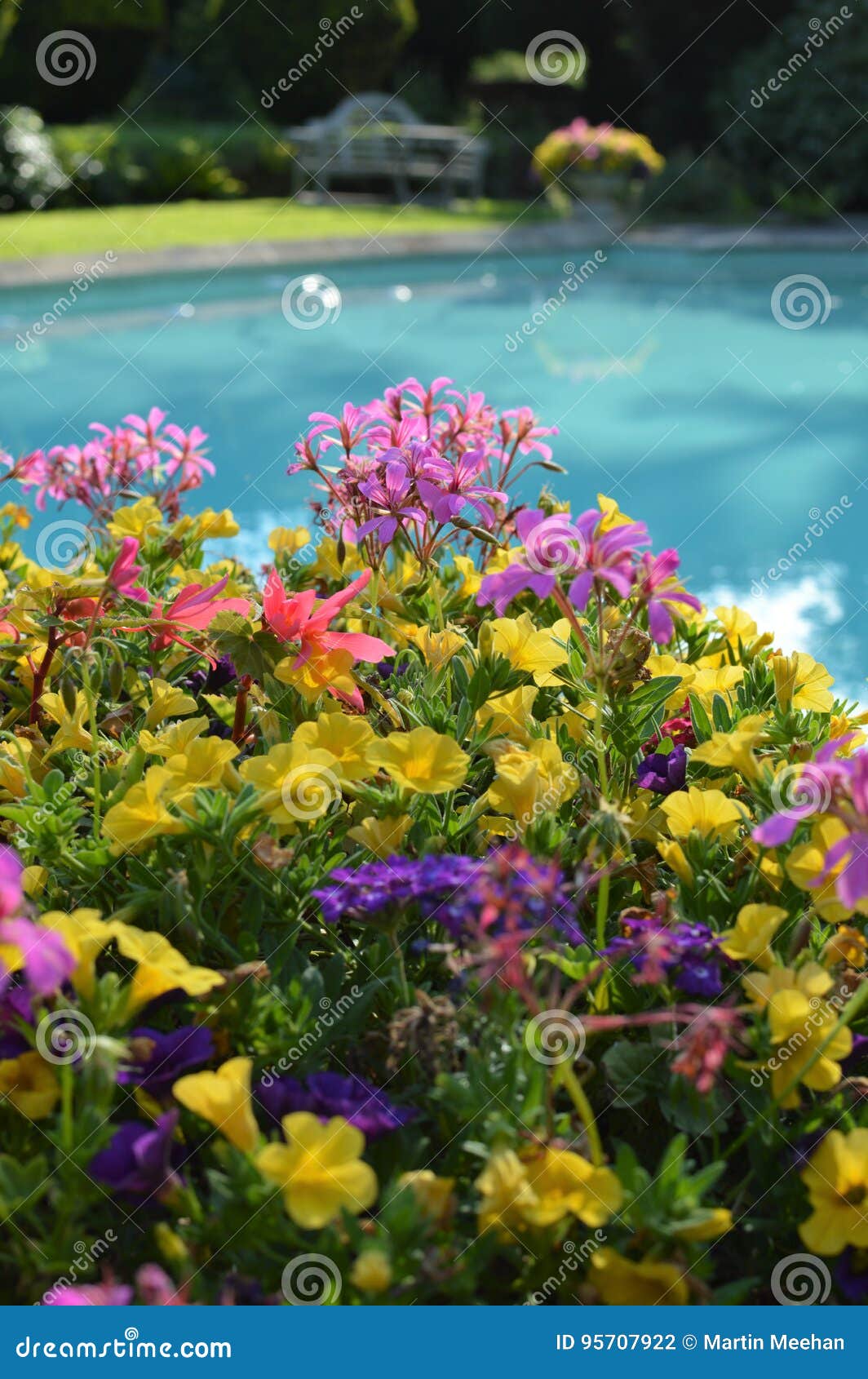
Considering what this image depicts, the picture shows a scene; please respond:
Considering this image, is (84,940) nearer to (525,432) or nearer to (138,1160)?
(138,1160)

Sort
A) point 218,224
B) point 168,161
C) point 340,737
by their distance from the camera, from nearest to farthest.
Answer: point 340,737, point 218,224, point 168,161

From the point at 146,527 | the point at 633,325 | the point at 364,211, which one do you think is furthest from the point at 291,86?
the point at 146,527

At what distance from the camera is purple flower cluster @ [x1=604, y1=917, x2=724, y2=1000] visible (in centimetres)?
122

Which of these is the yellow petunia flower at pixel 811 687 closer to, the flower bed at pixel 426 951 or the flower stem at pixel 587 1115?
the flower bed at pixel 426 951

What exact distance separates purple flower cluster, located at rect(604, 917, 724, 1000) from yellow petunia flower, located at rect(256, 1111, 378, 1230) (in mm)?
312

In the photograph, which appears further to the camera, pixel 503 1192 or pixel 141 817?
pixel 141 817

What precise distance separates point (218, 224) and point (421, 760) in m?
12.4

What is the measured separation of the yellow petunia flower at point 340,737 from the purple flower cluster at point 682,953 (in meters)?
0.35

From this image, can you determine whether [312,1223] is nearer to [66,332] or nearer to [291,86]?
[66,332]

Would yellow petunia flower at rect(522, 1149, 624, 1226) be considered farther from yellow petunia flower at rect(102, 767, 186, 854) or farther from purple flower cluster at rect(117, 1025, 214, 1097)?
yellow petunia flower at rect(102, 767, 186, 854)

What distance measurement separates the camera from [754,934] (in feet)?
4.05

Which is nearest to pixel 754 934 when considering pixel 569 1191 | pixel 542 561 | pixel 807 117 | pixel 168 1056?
pixel 569 1191

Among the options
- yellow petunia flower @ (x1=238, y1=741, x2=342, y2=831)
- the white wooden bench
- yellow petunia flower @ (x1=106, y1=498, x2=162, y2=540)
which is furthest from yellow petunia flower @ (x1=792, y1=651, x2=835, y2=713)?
the white wooden bench

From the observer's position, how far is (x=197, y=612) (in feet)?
5.33
